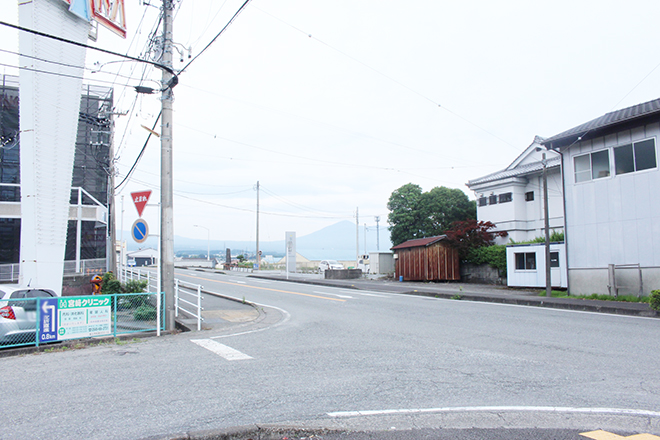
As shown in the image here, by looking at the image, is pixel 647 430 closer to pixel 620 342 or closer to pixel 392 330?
pixel 620 342

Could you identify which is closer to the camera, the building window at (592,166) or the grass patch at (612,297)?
the grass patch at (612,297)

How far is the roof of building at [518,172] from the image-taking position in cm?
3244

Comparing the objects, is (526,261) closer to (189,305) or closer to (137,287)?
(189,305)

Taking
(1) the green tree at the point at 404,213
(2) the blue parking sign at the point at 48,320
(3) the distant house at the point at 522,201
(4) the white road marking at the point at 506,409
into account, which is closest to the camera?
(4) the white road marking at the point at 506,409

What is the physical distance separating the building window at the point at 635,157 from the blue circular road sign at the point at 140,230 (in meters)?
17.2

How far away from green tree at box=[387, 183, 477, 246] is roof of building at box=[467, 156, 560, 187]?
9574mm

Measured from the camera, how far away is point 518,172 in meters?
35.2

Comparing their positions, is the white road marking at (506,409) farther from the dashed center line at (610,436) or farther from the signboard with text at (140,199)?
the signboard with text at (140,199)

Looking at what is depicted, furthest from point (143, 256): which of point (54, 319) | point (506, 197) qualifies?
point (54, 319)

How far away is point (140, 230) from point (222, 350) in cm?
345

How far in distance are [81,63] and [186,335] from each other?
37.6 feet

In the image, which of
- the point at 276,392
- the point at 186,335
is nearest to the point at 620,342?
the point at 276,392

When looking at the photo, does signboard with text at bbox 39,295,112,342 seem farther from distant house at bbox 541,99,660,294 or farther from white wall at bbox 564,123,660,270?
white wall at bbox 564,123,660,270

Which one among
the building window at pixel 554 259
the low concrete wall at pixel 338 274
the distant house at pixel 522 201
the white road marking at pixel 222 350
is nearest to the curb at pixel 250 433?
the white road marking at pixel 222 350
